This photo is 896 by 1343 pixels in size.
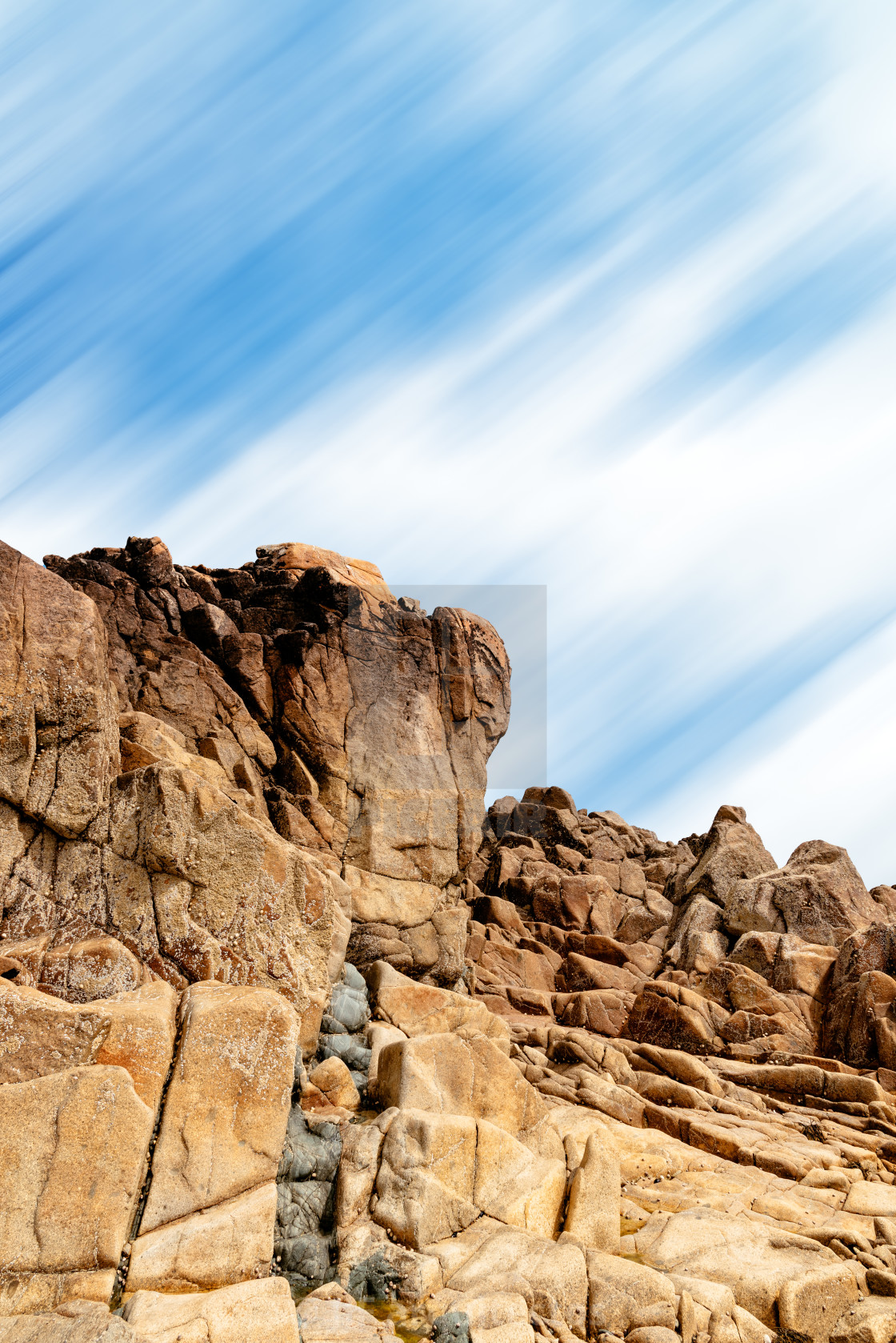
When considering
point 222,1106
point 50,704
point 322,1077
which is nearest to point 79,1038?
point 222,1106

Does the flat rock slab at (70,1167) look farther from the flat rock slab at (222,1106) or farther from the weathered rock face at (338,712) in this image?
the weathered rock face at (338,712)

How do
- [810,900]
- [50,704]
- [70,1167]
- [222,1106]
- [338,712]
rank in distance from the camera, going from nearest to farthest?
Answer: [70,1167] → [222,1106] → [50,704] → [338,712] → [810,900]

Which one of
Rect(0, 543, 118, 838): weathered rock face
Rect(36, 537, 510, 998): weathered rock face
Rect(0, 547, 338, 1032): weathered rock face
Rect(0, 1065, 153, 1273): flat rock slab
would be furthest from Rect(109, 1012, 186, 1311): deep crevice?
Rect(36, 537, 510, 998): weathered rock face

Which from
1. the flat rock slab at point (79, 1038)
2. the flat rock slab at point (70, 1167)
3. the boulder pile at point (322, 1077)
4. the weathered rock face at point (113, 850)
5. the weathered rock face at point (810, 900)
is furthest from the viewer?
the weathered rock face at point (810, 900)

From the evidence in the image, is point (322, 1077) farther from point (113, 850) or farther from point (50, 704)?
point (50, 704)

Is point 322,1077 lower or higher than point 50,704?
lower

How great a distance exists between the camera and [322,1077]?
60.8ft

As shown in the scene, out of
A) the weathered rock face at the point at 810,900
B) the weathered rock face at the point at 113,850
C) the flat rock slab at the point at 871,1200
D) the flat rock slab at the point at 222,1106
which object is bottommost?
the flat rock slab at the point at 871,1200

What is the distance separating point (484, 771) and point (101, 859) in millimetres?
21520

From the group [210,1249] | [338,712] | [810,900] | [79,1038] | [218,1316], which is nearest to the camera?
[218,1316]

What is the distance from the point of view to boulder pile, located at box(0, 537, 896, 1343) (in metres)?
13.0

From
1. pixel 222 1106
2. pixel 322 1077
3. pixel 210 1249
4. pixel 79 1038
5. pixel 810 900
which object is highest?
pixel 810 900

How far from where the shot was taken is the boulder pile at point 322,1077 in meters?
13.0

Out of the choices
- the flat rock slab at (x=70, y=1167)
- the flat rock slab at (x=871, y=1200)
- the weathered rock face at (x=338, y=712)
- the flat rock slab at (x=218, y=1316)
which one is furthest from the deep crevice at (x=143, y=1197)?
the flat rock slab at (x=871, y=1200)
